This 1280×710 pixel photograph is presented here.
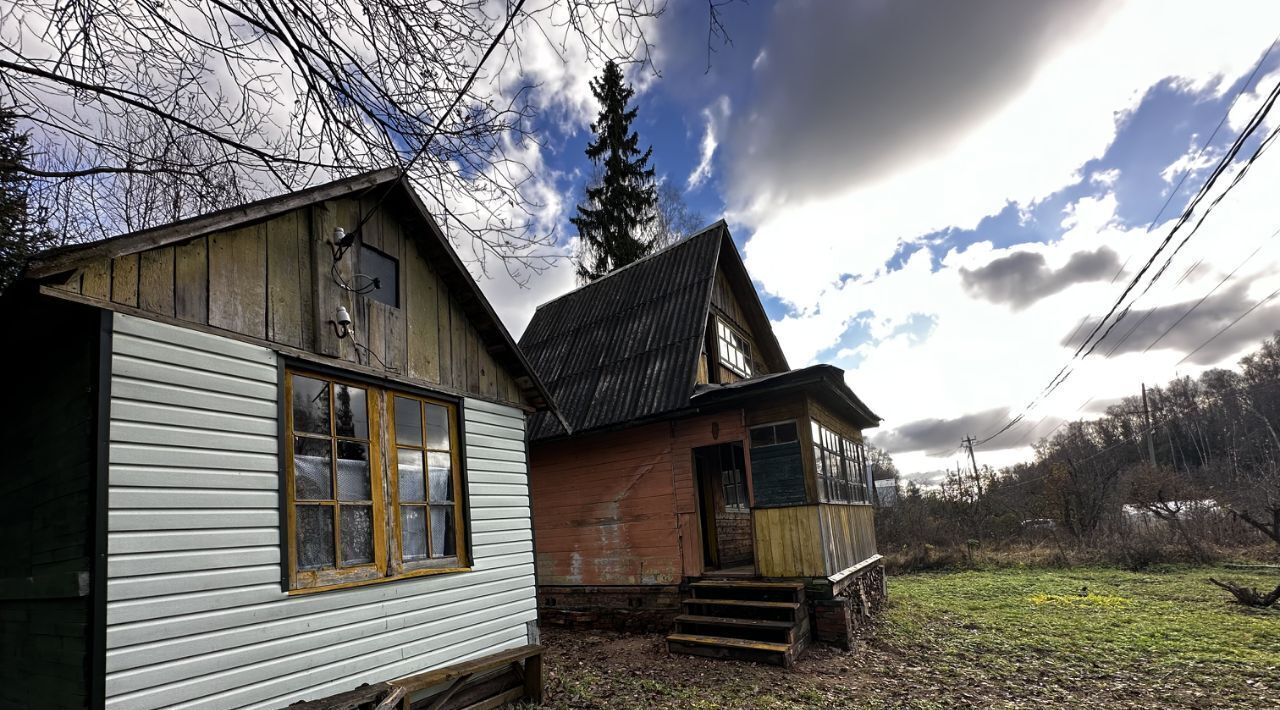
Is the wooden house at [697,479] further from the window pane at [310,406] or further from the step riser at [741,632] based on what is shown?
the window pane at [310,406]

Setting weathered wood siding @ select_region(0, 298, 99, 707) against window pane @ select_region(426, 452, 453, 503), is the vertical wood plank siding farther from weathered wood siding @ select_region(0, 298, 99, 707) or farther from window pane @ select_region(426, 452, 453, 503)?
window pane @ select_region(426, 452, 453, 503)

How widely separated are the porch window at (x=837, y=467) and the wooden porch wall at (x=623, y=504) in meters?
1.23

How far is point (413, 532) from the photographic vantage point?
5531 millimetres

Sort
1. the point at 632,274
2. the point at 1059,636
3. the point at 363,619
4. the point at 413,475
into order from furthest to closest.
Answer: the point at 632,274 < the point at 1059,636 < the point at 413,475 < the point at 363,619

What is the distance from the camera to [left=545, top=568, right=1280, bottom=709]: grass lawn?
618 cm

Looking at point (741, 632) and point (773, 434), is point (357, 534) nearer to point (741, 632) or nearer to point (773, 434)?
point (741, 632)

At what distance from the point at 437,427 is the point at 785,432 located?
5.08 meters

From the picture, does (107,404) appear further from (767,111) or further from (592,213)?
(592,213)

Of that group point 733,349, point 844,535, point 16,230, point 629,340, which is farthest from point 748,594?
point 16,230

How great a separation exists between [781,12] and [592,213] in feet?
68.0

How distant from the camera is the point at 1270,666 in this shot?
22.0 feet

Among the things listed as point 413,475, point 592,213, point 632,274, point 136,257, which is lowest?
point 413,475

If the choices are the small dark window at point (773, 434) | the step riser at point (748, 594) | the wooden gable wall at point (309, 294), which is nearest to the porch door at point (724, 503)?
the step riser at point (748, 594)

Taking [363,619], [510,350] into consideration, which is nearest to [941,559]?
[510,350]
